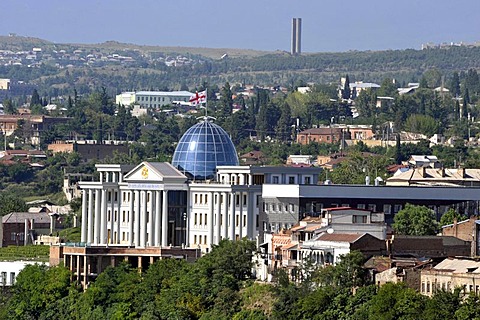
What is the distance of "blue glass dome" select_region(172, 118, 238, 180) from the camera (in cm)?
9631

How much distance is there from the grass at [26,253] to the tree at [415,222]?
20682 mm

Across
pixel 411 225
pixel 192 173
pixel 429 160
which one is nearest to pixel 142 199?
pixel 192 173

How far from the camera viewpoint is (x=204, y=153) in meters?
96.4

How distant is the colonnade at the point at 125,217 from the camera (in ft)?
311

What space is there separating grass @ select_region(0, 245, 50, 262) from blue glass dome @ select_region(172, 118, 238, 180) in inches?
319

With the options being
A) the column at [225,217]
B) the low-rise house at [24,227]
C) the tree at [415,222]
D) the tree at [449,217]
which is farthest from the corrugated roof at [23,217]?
the tree at [415,222]

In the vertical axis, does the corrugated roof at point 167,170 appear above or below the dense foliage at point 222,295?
above

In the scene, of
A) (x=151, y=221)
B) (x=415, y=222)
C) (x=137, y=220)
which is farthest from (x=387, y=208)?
(x=137, y=220)

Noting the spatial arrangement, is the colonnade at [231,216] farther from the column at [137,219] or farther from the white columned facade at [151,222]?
the column at [137,219]

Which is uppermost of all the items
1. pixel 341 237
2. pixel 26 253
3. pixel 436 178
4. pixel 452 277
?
pixel 341 237

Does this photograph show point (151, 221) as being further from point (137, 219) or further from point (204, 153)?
point (204, 153)

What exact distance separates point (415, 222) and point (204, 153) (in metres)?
15.4

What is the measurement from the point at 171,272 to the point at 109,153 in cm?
8206

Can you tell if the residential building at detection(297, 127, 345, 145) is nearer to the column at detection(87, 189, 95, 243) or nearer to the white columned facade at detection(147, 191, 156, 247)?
the column at detection(87, 189, 95, 243)
